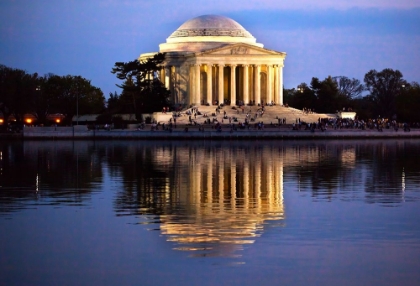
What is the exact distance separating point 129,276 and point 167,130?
8396 cm

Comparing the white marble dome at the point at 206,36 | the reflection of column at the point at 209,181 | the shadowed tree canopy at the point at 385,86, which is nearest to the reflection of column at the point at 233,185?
the reflection of column at the point at 209,181

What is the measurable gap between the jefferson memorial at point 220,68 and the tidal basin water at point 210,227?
86270 millimetres

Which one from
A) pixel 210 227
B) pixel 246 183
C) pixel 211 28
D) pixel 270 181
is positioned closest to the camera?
pixel 210 227

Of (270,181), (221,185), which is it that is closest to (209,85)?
(270,181)

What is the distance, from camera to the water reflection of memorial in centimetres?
2315

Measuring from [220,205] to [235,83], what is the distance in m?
104

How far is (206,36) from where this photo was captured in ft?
456

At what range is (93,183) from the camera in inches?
1563

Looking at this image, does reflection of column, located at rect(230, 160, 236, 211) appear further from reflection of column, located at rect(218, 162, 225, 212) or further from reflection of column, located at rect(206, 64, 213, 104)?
reflection of column, located at rect(206, 64, 213, 104)

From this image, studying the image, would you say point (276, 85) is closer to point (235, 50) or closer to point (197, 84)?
point (235, 50)

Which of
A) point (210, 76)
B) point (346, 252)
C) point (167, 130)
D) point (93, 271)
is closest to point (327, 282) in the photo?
point (346, 252)

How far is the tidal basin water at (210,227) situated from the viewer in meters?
19.5

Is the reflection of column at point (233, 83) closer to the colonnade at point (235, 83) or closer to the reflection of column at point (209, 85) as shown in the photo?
the colonnade at point (235, 83)

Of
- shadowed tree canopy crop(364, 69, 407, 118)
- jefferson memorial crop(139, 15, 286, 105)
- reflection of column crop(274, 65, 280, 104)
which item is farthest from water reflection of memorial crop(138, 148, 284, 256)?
shadowed tree canopy crop(364, 69, 407, 118)
